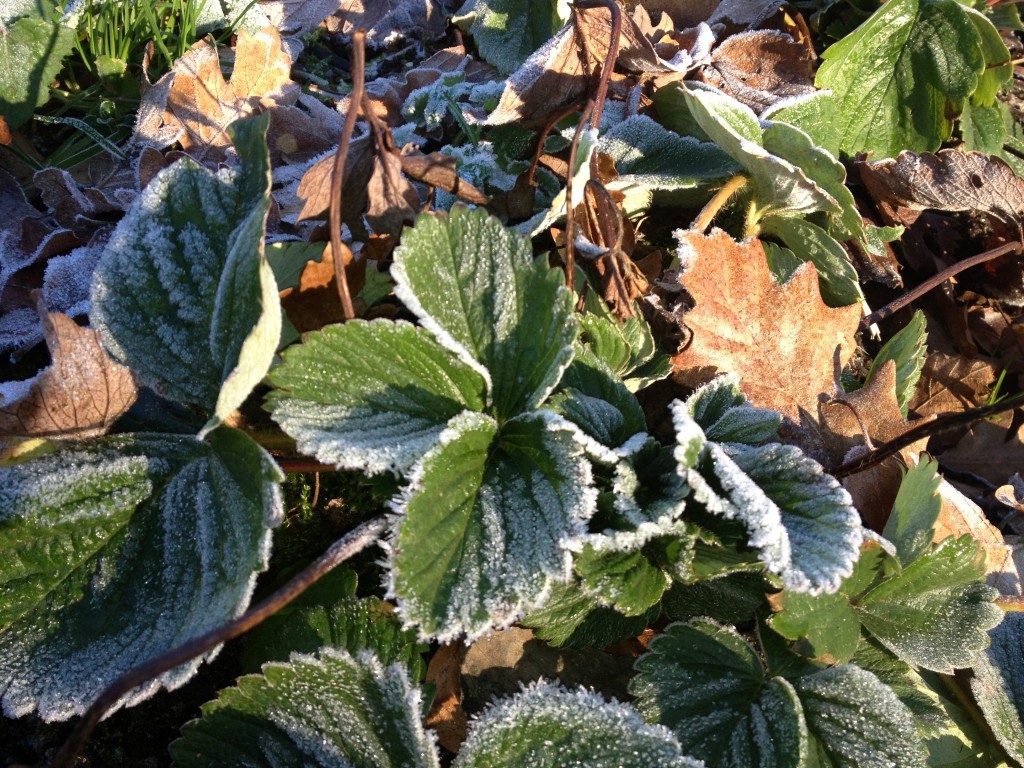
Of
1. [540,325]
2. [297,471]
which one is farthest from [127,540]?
[540,325]

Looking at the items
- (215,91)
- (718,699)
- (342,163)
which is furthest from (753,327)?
(215,91)

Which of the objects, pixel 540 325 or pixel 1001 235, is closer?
pixel 540 325

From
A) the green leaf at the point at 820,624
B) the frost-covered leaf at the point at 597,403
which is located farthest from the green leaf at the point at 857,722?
the frost-covered leaf at the point at 597,403

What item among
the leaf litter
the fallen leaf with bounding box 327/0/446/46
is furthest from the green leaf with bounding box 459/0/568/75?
the fallen leaf with bounding box 327/0/446/46

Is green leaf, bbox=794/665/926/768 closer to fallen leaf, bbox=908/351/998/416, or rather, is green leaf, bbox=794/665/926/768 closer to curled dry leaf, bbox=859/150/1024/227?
fallen leaf, bbox=908/351/998/416

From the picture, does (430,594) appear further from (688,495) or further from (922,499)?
(922,499)

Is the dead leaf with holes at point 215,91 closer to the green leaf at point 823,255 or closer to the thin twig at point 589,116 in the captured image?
the thin twig at point 589,116
